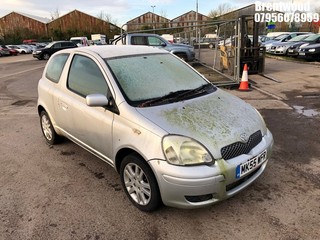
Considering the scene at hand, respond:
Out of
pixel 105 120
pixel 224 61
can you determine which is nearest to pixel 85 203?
pixel 105 120

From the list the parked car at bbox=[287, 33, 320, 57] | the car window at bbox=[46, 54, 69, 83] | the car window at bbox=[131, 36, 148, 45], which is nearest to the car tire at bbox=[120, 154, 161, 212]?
the car window at bbox=[46, 54, 69, 83]

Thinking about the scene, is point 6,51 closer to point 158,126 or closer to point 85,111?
point 85,111

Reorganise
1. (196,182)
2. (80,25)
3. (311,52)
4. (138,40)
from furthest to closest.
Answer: (80,25) → (311,52) → (138,40) → (196,182)

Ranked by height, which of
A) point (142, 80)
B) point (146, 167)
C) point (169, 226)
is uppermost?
point (142, 80)

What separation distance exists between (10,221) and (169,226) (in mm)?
1592

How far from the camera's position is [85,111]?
11.4 ft

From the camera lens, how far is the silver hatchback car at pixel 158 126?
2.56 meters

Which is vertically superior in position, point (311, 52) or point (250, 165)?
point (311, 52)

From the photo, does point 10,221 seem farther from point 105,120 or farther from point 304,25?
point 304,25

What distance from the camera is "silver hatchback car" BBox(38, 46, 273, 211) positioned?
256cm

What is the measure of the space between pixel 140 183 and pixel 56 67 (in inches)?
95.9

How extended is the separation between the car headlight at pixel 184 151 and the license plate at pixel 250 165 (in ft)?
1.02

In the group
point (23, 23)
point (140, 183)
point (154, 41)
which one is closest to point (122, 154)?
point (140, 183)

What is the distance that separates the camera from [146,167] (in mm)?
2732
